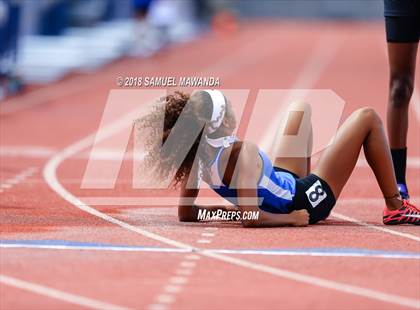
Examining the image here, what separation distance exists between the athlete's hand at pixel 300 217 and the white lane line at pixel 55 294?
1877mm

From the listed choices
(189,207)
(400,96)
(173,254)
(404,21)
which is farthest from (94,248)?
(404,21)

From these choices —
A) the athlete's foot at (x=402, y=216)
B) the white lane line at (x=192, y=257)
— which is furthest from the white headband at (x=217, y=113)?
the athlete's foot at (x=402, y=216)

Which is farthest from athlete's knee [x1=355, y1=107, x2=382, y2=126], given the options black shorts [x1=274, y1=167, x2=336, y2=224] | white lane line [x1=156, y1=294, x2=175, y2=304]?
white lane line [x1=156, y1=294, x2=175, y2=304]

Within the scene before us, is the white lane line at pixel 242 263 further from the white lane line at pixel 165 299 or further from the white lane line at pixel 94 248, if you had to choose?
the white lane line at pixel 165 299

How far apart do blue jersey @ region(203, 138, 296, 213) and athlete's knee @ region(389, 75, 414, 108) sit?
1147mm

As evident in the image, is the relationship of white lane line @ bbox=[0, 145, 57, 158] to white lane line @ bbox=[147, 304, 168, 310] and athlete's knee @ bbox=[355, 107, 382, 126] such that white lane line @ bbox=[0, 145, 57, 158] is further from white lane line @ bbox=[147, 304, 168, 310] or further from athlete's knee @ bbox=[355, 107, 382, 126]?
white lane line @ bbox=[147, 304, 168, 310]

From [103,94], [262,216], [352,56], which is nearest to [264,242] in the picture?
[262,216]

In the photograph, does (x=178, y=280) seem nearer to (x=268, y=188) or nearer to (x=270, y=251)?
(x=270, y=251)

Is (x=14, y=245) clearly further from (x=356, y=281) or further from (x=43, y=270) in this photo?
(x=356, y=281)

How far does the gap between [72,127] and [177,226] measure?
273 inches

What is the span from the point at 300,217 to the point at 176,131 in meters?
0.86

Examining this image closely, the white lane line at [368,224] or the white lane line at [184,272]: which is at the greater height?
the white lane line at [184,272]

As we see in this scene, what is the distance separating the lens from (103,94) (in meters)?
18.6

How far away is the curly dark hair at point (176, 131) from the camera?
652cm
